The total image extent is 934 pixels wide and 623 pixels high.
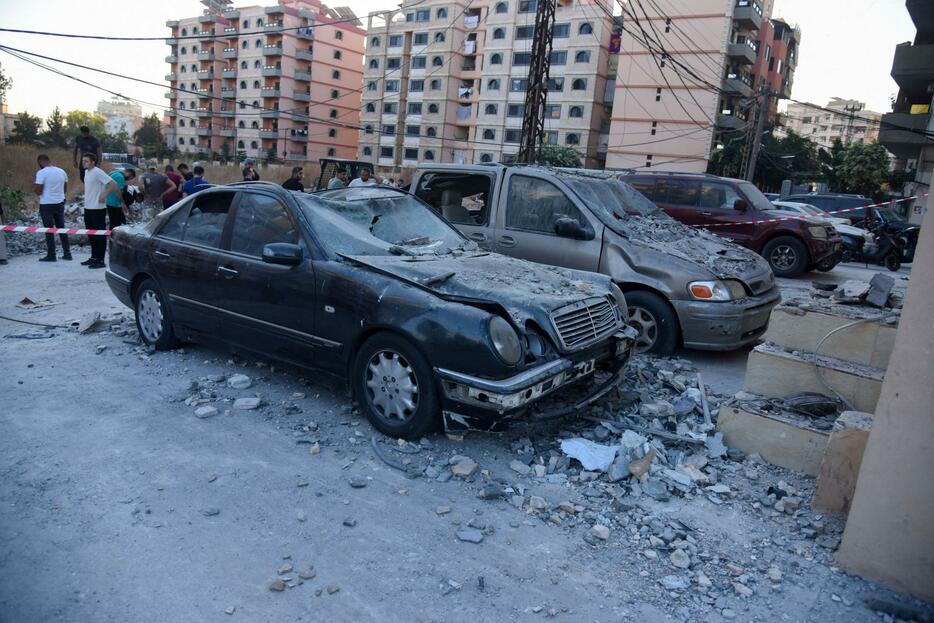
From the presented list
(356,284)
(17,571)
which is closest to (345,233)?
(356,284)

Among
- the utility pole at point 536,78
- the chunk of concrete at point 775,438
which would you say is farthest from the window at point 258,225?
the utility pole at point 536,78

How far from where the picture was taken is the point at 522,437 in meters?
4.32

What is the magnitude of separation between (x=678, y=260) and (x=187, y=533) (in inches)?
188

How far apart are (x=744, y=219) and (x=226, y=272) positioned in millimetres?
10500

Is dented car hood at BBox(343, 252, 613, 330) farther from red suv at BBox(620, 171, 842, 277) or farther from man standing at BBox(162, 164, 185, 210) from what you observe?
man standing at BBox(162, 164, 185, 210)

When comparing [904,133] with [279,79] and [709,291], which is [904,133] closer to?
[709,291]

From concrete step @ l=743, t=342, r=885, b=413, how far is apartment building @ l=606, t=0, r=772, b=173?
47887mm

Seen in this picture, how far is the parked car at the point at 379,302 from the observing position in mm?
3867

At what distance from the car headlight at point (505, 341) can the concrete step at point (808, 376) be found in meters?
1.94

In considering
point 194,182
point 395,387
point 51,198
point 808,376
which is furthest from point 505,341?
point 194,182

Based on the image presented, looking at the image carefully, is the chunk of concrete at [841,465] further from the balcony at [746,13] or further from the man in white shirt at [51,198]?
the balcony at [746,13]

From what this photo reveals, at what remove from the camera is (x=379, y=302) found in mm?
4145

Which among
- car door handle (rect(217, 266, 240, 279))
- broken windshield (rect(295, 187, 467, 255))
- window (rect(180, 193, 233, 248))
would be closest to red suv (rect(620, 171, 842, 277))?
broken windshield (rect(295, 187, 467, 255))

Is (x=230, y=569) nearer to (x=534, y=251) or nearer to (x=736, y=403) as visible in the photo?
(x=736, y=403)
